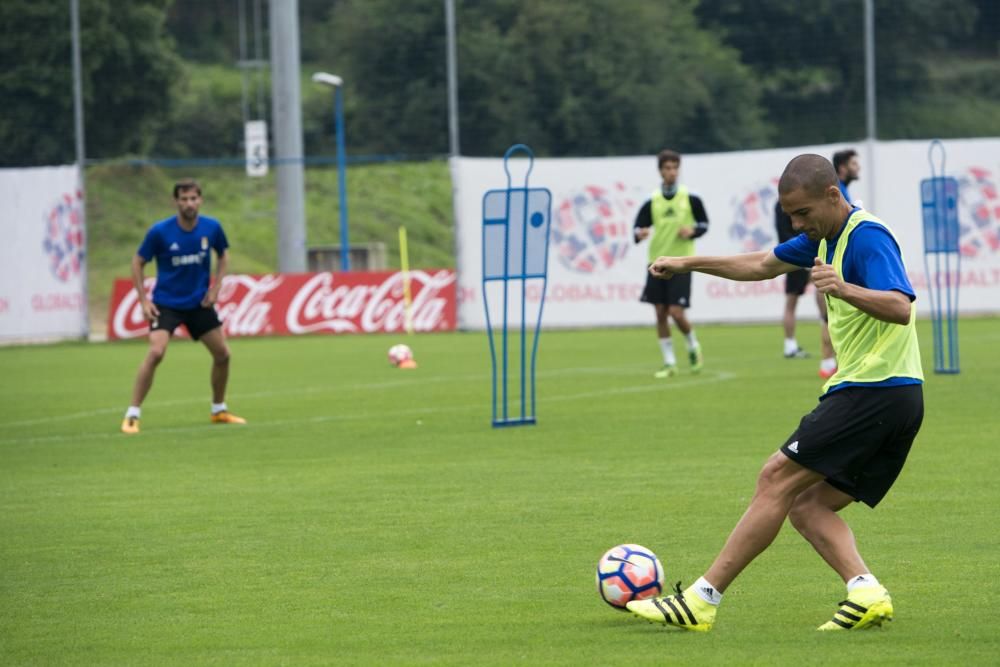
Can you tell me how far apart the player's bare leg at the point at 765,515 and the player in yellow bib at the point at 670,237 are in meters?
11.7

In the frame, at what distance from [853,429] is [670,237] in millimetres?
12539

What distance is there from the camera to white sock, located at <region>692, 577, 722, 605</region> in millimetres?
6336

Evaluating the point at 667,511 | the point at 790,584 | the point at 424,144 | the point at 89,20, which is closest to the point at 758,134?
the point at 424,144

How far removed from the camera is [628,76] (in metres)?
32.6

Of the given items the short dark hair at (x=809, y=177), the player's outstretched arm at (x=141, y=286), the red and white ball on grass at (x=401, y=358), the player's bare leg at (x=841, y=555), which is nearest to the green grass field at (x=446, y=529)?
Result: the player's bare leg at (x=841, y=555)

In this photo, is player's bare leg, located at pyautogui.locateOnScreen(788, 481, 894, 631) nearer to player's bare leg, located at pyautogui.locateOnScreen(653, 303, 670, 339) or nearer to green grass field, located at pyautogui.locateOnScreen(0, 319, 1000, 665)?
green grass field, located at pyautogui.locateOnScreen(0, 319, 1000, 665)

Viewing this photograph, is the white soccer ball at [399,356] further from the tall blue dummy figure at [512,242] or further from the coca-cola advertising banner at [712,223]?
the coca-cola advertising banner at [712,223]

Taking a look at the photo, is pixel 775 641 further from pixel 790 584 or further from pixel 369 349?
pixel 369 349

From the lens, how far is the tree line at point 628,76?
102 feet

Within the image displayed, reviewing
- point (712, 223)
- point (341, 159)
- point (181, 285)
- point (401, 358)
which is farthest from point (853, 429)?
point (341, 159)

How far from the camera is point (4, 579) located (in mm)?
7922

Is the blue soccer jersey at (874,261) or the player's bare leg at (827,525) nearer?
the blue soccer jersey at (874,261)

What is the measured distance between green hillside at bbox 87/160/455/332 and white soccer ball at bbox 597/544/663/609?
97.9 feet

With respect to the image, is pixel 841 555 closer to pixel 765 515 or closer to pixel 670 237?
pixel 765 515
